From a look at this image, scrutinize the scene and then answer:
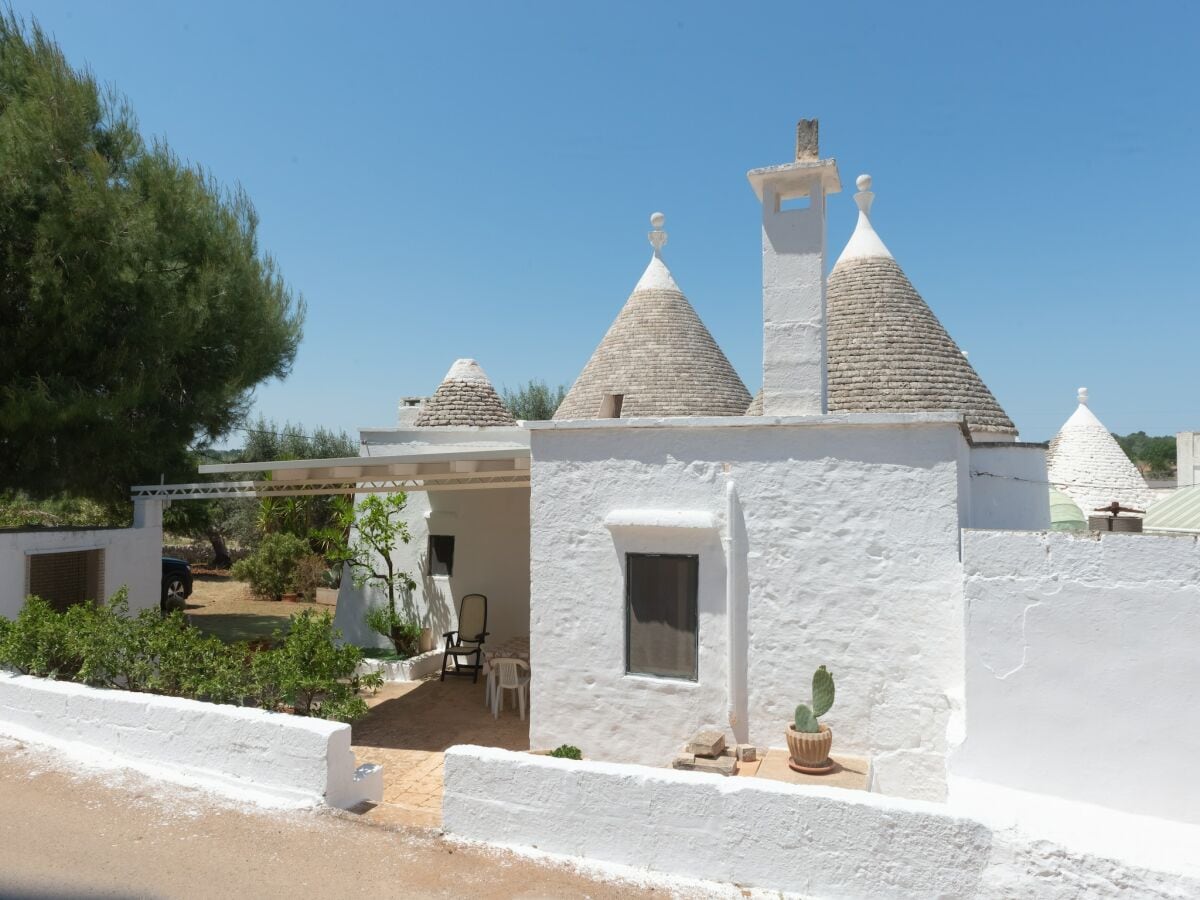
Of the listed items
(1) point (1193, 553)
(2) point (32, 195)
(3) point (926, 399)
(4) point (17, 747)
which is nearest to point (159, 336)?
(2) point (32, 195)

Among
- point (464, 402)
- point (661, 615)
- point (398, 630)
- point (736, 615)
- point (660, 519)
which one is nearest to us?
point (736, 615)

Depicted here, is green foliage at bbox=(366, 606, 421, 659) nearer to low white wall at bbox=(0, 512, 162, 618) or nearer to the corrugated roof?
low white wall at bbox=(0, 512, 162, 618)

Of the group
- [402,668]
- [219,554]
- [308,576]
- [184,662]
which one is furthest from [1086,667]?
[219,554]

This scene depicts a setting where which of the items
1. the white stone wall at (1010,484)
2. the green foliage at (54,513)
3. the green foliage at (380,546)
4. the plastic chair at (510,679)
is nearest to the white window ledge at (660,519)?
the plastic chair at (510,679)

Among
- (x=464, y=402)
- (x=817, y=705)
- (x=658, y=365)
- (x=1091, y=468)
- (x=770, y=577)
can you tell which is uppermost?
(x=658, y=365)

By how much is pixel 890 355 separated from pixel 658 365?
4.17 m

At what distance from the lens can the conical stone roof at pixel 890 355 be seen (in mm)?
10047

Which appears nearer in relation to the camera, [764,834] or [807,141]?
[764,834]

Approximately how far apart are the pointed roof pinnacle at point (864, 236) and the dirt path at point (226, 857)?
31.8 ft

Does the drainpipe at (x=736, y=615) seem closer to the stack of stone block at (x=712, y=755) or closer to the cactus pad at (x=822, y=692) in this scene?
the stack of stone block at (x=712, y=755)

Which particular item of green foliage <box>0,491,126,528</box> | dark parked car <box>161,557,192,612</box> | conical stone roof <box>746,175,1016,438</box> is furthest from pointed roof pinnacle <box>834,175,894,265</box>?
green foliage <box>0,491,126,528</box>

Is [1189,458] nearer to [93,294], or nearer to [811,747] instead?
[811,747]

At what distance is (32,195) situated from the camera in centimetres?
1177

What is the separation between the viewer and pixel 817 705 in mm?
6359
